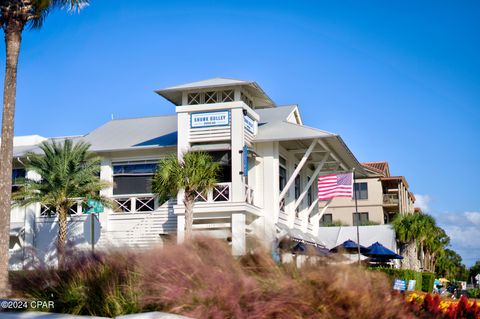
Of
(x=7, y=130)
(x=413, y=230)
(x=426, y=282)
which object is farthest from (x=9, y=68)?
(x=413, y=230)

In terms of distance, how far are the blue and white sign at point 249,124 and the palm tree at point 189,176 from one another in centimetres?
235

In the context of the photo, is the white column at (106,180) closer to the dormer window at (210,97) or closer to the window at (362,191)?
the dormer window at (210,97)

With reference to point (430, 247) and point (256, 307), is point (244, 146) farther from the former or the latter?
point (430, 247)

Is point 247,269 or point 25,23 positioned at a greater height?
point 25,23

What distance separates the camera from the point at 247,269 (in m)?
9.14

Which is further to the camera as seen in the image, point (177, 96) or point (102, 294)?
point (177, 96)

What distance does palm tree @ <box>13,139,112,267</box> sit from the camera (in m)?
27.4

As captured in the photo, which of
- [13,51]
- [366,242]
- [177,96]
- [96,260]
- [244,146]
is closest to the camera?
[96,260]

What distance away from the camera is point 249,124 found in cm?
2883

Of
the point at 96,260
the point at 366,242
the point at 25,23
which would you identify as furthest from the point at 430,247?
the point at 96,260

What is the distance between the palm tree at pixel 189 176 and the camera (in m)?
26.0

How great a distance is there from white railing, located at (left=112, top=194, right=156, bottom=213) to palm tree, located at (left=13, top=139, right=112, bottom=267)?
2.38 meters

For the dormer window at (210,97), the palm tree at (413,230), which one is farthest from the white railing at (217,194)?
the palm tree at (413,230)

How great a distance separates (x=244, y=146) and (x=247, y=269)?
59.6ft
